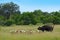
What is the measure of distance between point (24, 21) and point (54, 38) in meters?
45.7

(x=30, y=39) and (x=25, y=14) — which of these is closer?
(x=30, y=39)

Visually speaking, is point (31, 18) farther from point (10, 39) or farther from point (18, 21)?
point (10, 39)

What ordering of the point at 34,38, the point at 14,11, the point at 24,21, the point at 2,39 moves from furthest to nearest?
1. the point at 14,11
2. the point at 24,21
3. the point at 34,38
4. the point at 2,39

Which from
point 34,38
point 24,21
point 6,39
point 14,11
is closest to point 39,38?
point 34,38

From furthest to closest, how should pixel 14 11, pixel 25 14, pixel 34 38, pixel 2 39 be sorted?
pixel 14 11 → pixel 25 14 → pixel 34 38 → pixel 2 39

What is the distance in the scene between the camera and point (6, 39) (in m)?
9.16

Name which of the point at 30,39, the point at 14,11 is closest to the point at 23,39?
the point at 30,39

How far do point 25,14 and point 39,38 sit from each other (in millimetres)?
52674

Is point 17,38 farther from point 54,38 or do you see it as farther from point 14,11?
point 14,11

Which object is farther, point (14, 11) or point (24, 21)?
point (14, 11)

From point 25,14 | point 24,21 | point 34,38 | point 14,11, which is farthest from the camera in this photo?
point 14,11

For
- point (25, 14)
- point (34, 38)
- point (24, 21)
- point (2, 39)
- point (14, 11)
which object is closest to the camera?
point (2, 39)

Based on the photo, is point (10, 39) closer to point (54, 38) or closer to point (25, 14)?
point (54, 38)

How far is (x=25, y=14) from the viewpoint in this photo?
62469 millimetres
